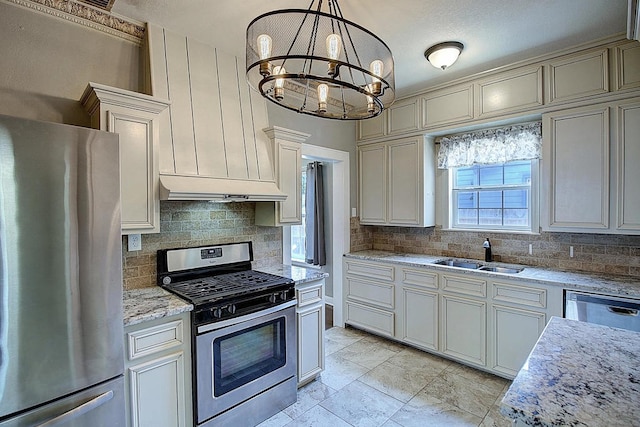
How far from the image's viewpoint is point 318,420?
92.0 inches

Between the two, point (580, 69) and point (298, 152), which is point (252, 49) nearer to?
point (298, 152)

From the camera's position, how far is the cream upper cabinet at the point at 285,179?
2.87 m

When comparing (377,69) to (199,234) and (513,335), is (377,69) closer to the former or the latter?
(199,234)

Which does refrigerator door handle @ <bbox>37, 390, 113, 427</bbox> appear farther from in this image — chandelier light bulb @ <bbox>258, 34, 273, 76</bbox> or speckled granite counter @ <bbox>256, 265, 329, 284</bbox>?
chandelier light bulb @ <bbox>258, 34, 273, 76</bbox>

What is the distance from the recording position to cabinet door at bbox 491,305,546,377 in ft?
8.77

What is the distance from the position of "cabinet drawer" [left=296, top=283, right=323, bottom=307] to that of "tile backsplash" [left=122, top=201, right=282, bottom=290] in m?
0.60

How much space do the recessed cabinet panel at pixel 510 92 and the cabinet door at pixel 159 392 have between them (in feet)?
11.1

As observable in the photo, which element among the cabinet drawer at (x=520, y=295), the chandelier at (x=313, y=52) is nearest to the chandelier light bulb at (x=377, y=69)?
the chandelier at (x=313, y=52)

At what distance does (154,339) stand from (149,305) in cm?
21

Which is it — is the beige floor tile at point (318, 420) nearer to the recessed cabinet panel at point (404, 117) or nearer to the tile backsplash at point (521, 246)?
the tile backsplash at point (521, 246)

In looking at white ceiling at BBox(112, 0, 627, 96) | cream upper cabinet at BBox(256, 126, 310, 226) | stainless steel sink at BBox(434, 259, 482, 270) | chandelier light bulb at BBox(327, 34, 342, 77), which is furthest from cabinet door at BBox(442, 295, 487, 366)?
chandelier light bulb at BBox(327, 34, 342, 77)

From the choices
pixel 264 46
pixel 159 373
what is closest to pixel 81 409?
pixel 159 373

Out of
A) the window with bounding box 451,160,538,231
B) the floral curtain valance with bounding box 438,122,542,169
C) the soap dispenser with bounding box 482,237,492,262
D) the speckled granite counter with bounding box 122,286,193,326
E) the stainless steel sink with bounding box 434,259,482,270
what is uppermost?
the floral curtain valance with bounding box 438,122,542,169

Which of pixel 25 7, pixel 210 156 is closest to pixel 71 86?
pixel 25 7
